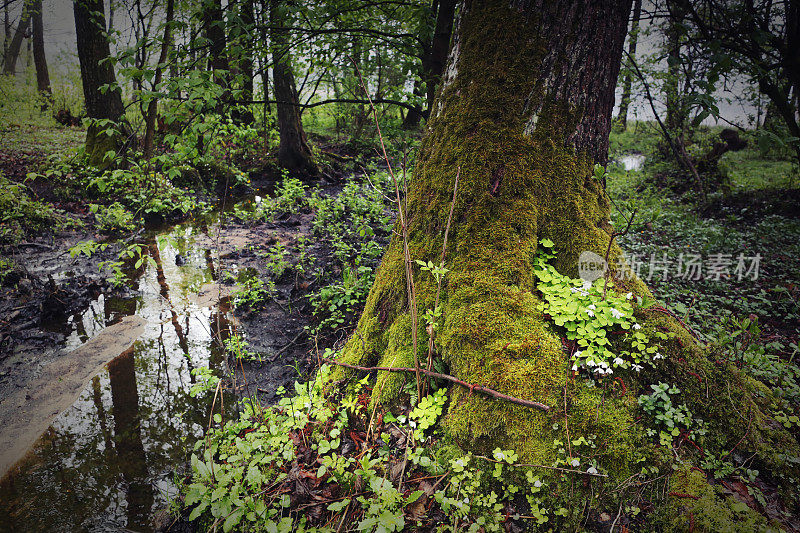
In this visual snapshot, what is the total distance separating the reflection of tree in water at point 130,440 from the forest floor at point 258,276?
0.11m

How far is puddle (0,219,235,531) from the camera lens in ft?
8.28

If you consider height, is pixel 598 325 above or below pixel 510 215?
below

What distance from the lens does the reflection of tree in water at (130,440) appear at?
256 cm

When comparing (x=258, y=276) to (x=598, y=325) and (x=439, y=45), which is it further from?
(x=598, y=325)

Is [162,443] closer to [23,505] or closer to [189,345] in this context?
[23,505]

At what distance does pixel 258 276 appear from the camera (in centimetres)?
550

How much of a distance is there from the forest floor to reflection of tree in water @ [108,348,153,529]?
109 millimetres

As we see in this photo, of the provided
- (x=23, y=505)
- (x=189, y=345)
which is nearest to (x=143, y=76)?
(x=189, y=345)

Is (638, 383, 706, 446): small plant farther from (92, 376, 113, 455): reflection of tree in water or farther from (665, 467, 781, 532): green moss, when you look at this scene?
(92, 376, 113, 455): reflection of tree in water

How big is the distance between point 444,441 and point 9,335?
510cm

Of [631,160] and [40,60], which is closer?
[631,160]

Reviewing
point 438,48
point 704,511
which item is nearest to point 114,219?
point 438,48

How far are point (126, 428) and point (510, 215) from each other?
144 inches

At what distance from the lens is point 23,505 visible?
2.53 meters
